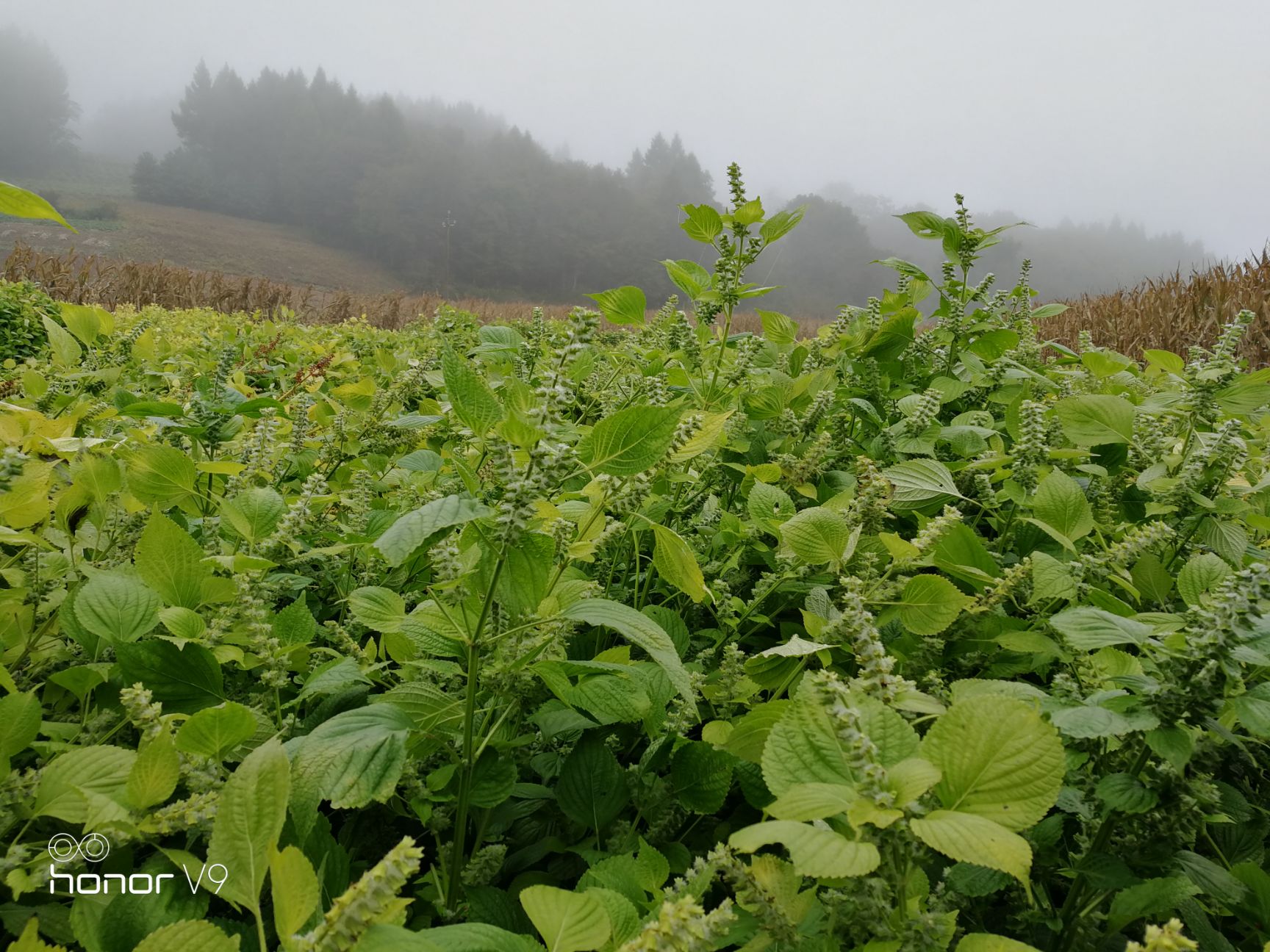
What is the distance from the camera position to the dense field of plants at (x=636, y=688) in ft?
2.03

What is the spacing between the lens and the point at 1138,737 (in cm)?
82

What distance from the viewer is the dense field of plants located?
62cm

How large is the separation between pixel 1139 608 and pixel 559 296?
56151 mm

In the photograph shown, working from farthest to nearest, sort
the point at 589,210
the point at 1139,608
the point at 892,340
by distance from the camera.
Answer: the point at 589,210
the point at 892,340
the point at 1139,608

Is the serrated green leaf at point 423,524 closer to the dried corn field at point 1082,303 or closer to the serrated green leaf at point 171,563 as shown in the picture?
the serrated green leaf at point 171,563

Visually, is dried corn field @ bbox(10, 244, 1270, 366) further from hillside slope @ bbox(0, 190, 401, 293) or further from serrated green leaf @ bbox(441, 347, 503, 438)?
hillside slope @ bbox(0, 190, 401, 293)

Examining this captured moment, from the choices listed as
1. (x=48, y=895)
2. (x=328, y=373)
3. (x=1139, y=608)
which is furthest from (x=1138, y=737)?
(x=328, y=373)

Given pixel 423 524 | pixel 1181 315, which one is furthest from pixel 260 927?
pixel 1181 315

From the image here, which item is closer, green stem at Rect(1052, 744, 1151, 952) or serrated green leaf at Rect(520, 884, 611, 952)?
serrated green leaf at Rect(520, 884, 611, 952)

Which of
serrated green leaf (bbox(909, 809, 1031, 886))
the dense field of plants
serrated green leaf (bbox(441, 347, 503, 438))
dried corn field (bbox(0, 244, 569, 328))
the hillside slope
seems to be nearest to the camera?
serrated green leaf (bbox(909, 809, 1031, 886))

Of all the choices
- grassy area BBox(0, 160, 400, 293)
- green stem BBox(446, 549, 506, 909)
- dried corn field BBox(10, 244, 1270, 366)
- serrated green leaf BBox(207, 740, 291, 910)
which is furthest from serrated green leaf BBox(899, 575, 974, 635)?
grassy area BBox(0, 160, 400, 293)

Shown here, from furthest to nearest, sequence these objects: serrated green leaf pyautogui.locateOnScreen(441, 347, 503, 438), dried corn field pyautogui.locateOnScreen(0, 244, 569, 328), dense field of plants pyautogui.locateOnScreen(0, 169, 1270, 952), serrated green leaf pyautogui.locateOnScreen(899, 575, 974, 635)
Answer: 1. dried corn field pyautogui.locateOnScreen(0, 244, 569, 328)
2. serrated green leaf pyautogui.locateOnScreen(899, 575, 974, 635)
3. serrated green leaf pyautogui.locateOnScreen(441, 347, 503, 438)
4. dense field of plants pyautogui.locateOnScreen(0, 169, 1270, 952)

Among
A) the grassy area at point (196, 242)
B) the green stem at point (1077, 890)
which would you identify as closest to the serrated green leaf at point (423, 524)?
the green stem at point (1077, 890)

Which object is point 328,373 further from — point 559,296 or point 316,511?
point 559,296
